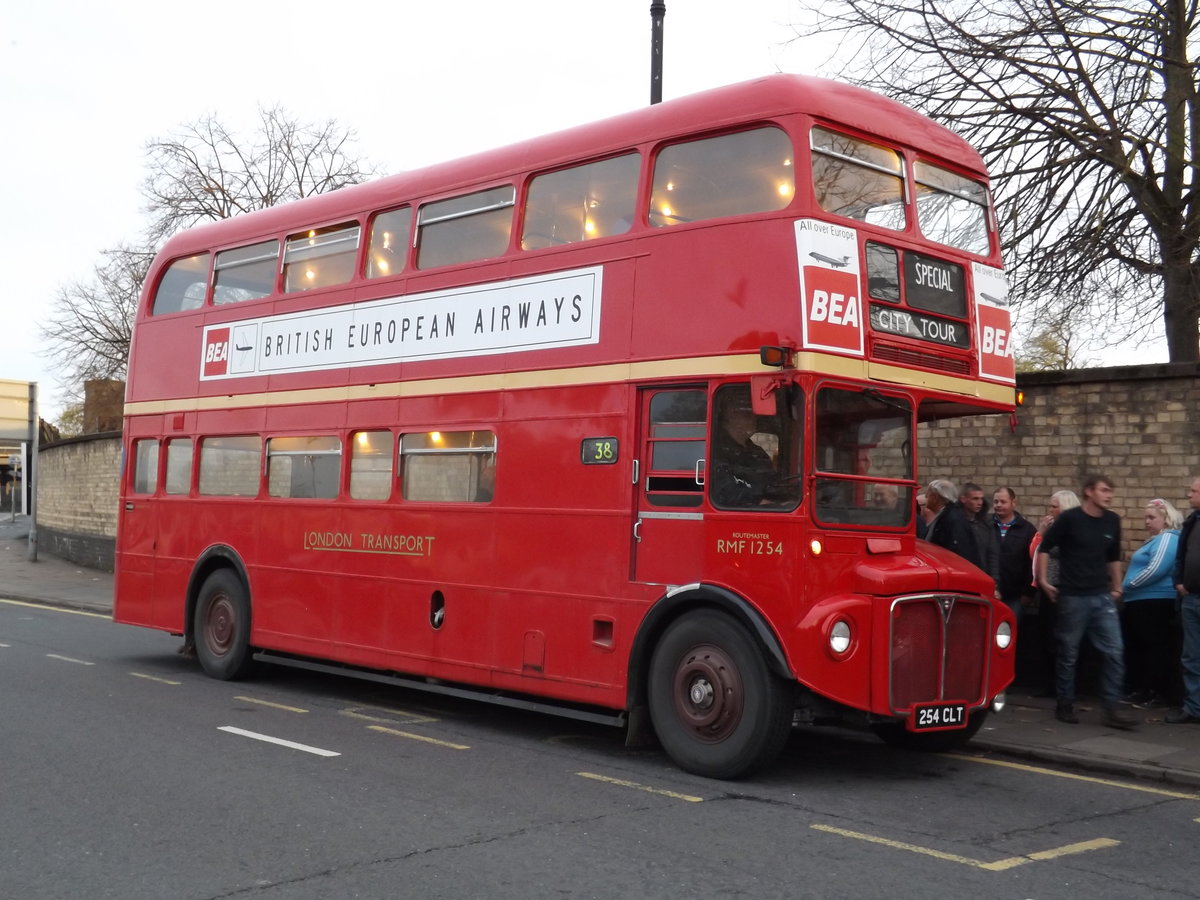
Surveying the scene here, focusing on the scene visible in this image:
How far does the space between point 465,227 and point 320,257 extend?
2.07 m

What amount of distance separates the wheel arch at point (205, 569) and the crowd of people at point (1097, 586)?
21.2 feet

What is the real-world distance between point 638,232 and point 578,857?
14.2 ft

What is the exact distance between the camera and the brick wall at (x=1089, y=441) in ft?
38.0

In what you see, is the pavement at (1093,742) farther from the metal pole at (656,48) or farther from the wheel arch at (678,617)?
the metal pole at (656,48)

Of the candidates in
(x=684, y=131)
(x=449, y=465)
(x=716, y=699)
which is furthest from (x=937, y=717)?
(x=449, y=465)

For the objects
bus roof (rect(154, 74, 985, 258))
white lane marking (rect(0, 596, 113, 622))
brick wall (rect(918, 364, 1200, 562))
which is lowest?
white lane marking (rect(0, 596, 113, 622))

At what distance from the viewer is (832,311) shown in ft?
25.3

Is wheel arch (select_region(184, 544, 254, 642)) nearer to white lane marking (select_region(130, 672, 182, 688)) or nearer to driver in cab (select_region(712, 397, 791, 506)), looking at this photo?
white lane marking (select_region(130, 672, 182, 688))

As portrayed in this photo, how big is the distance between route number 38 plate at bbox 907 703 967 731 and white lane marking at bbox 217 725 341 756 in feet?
12.2

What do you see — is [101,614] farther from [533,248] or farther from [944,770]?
[944,770]

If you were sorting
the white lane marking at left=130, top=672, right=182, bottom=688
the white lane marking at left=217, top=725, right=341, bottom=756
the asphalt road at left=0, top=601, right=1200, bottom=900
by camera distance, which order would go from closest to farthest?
the asphalt road at left=0, top=601, right=1200, bottom=900 < the white lane marking at left=217, top=725, right=341, bottom=756 < the white lane marking at left=130, top=672, right=182, bottom=688

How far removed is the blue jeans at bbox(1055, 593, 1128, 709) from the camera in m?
9.57

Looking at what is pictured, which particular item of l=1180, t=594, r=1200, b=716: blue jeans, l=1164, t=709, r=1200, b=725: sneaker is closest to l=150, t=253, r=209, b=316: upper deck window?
l=1180, t=594, r=1200, b=716: blue jeans

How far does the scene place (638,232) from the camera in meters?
8.64
